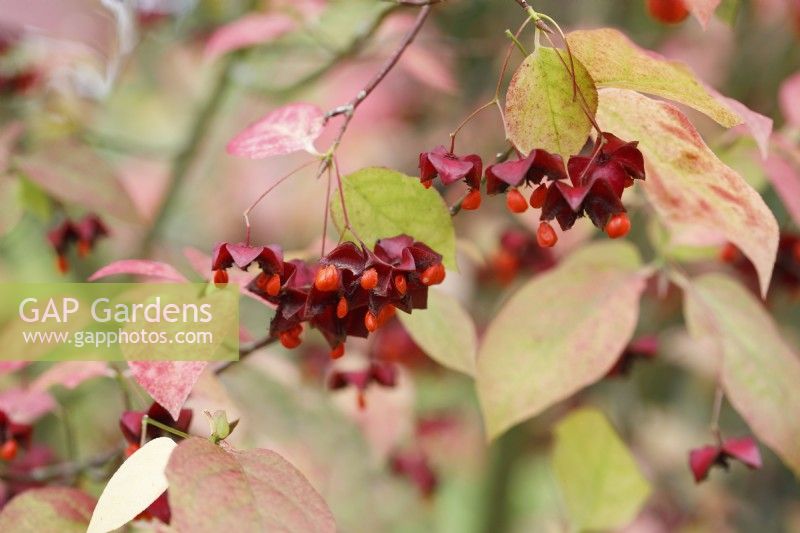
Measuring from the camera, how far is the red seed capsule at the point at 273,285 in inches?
24.7

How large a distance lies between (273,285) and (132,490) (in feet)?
0.53

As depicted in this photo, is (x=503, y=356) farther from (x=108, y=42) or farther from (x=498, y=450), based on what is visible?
(x=108, y=42)

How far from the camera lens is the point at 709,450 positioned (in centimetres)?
84

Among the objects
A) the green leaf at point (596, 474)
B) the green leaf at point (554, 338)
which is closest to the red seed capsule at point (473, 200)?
the green leaf at point (554, 338)

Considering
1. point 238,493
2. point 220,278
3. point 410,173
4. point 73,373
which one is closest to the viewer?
point 238,493

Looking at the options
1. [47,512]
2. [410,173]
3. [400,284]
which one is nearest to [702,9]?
[400,284]

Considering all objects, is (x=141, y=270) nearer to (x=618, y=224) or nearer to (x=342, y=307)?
(x=342, y=307)

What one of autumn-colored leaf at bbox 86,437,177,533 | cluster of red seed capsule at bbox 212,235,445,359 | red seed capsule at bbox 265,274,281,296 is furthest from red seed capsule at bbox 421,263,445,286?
autumn-colored leaf at bbox 86,437,177,533

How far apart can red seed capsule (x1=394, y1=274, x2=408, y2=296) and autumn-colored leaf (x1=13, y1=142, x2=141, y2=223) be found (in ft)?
1.50

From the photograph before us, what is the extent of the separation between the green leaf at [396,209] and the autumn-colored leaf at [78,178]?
1.22 ft

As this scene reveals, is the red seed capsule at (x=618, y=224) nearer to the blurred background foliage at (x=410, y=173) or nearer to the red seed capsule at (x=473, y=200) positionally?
the red seed capsule at (x=473, y=200)

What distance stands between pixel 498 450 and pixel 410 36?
1.21 meters

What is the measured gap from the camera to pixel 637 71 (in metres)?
0.62

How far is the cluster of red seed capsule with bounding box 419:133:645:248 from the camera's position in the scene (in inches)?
23.1
